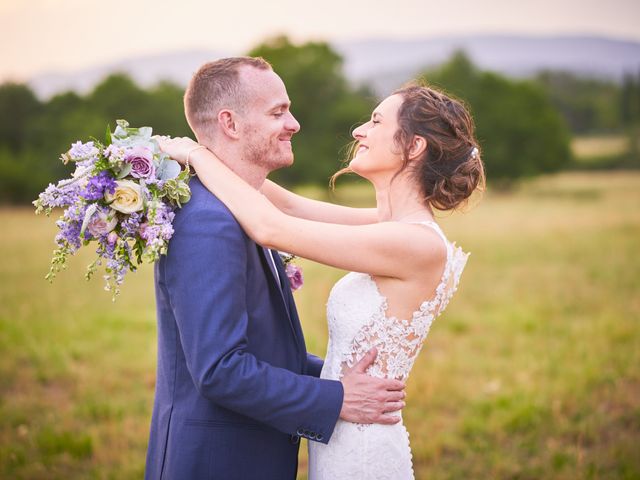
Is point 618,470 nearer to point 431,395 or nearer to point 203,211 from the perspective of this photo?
point 431,395

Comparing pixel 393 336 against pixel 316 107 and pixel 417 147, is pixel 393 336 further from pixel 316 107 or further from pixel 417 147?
pixel 316 107

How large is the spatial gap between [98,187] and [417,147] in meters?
1.57

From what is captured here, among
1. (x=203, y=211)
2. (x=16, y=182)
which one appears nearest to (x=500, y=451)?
(x=203, y=211)

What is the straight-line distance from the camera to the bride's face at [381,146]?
3188 millimetres

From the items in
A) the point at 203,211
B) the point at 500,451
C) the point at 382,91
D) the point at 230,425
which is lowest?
the point at 500,451

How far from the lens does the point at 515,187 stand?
137 feet

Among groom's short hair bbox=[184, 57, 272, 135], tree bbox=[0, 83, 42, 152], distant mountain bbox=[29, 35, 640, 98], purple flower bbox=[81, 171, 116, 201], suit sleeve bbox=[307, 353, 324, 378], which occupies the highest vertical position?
distant mountain bbox=[29, 35, 640, 98]

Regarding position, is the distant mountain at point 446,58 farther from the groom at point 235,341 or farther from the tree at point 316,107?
the tree at point 316,107

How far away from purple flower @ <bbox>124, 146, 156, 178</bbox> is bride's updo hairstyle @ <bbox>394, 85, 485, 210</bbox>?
1.27m

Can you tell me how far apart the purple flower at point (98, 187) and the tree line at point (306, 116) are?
99.2 ft

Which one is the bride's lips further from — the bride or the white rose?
the white rose

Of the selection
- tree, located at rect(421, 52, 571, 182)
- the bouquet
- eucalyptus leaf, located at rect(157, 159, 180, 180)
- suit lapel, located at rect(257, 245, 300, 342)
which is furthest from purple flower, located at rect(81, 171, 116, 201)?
tree, located at rect(421, 52, 571, 182)

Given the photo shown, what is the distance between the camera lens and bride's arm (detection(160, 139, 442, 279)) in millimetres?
2711

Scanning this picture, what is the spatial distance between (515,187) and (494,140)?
3.52m
